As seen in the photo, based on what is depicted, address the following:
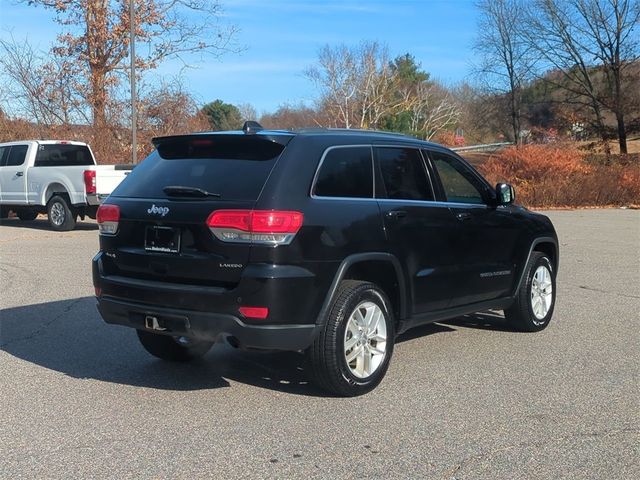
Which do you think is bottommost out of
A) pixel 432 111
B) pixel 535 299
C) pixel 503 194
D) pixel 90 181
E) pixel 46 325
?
pixel 46 325

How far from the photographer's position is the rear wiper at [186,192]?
4782 mm

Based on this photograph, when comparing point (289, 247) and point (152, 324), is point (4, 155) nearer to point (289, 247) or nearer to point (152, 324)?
point (152, 324)

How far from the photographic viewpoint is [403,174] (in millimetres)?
5688

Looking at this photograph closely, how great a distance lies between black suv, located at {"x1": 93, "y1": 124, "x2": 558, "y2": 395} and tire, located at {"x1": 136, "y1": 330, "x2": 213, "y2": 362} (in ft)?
0.04

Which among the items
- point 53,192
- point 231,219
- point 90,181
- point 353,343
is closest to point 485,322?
point 353,343

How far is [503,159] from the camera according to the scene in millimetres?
28594

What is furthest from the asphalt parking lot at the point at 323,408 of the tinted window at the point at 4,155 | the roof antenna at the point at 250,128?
the tinted window at the point at 4,155

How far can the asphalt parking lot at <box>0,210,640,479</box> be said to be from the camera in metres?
3.88

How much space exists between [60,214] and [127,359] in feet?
38.2

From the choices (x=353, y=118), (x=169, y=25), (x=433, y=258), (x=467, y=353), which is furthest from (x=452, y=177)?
(x=353, y=118)

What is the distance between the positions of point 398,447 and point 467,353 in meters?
2.30

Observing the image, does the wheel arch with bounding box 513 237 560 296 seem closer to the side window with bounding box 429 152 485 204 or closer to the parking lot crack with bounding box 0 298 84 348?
the side window with bounding box 429 152 485 204

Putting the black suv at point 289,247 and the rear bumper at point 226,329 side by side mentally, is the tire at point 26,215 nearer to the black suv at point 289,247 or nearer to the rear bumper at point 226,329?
the black suv at point 289,247

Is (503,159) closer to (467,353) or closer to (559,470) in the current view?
(467,353)
